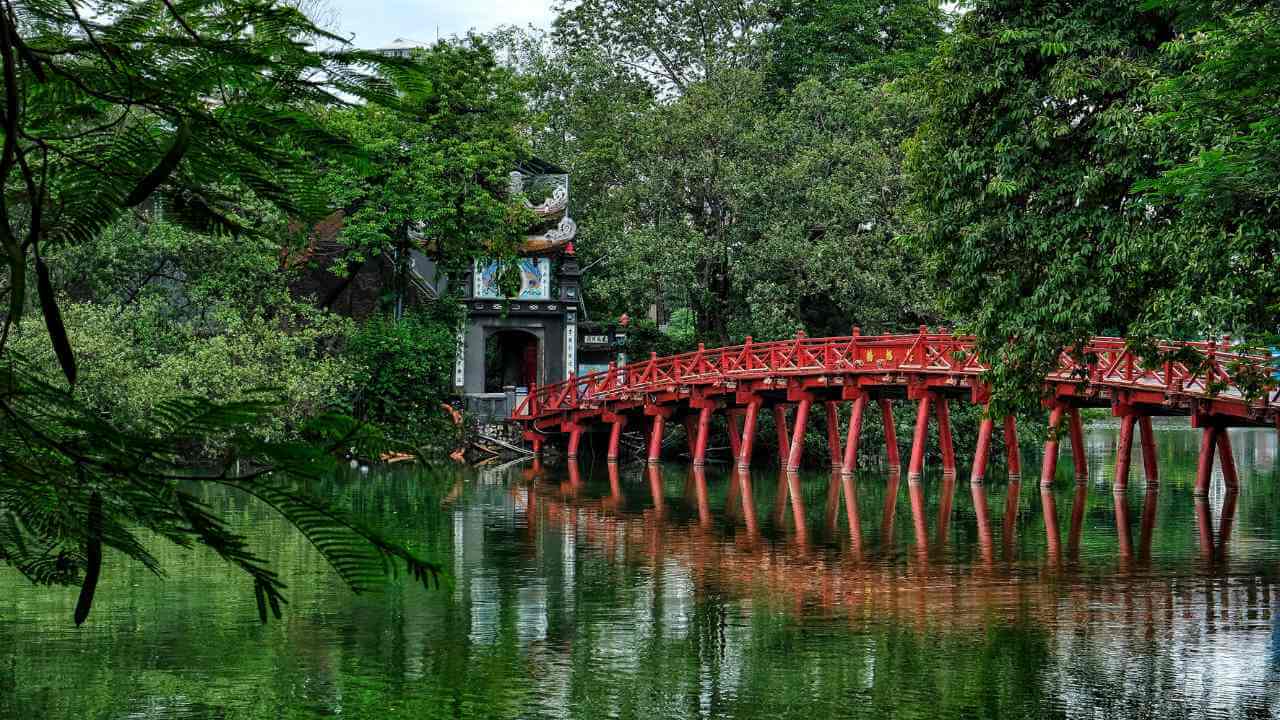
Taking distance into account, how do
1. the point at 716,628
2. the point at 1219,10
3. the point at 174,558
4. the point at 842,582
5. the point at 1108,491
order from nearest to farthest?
the point at 716,628 → the point at 1219,10 → the point at 842,582 → the point at 174,558 → the point at 1108,491

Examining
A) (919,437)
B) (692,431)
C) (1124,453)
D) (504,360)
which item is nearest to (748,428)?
(692,431)

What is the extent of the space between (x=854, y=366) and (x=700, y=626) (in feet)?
56.2

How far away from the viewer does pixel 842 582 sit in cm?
1593

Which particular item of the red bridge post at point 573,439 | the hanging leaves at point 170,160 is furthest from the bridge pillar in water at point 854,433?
the hanging leaves at point 170,160

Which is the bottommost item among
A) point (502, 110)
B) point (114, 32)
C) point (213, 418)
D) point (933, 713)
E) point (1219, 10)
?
point (933, 713)

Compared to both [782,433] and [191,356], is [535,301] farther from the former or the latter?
[191,356]

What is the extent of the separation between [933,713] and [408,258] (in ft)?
87.7

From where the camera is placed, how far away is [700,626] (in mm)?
12984

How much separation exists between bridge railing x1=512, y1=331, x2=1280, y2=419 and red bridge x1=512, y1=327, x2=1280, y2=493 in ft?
0.11

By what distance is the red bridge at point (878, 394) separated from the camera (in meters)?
24.4

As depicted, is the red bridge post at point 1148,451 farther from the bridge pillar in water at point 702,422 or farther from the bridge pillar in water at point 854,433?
the bridge pillar in water at point 702,422

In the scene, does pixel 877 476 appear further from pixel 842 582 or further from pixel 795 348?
pixel 842 582

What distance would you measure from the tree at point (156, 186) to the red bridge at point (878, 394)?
18.1 meters

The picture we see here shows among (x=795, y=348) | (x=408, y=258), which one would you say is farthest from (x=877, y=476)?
(x=408, y=258)
